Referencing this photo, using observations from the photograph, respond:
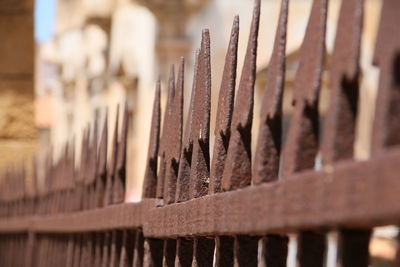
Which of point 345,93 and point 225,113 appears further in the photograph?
point 225,113

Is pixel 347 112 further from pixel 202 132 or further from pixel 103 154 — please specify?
pixel 103 154

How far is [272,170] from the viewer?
69.6 inches

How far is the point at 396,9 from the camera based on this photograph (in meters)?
1.33

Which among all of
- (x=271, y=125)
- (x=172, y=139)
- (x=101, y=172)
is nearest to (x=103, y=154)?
(x=101, y=172)

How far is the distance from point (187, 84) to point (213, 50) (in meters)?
0.72

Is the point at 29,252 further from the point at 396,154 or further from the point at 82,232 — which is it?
the point at 396,154

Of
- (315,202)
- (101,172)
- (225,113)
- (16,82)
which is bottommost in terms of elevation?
(315,202)

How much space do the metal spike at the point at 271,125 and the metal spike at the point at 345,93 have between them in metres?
0.23

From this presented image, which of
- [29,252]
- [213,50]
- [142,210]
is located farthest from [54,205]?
[213,50]

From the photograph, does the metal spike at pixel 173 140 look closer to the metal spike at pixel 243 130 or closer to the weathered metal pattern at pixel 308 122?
the metal spike at pixel 243 130

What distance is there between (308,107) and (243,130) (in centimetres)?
34

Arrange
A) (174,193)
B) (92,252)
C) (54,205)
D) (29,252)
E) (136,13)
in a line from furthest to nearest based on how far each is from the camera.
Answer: (136,13), (29,252), (54,205), (92,252), (174,193)

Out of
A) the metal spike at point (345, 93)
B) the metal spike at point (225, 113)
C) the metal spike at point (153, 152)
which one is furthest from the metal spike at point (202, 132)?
the metal spike at point (345, 93)

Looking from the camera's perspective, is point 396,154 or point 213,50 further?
point 213,50
